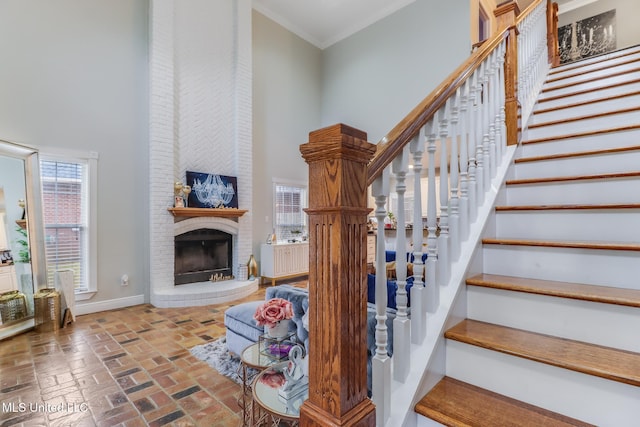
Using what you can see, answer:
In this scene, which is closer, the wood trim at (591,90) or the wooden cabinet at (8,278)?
the wood trim at (591,90)

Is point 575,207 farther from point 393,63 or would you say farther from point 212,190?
point 393,63

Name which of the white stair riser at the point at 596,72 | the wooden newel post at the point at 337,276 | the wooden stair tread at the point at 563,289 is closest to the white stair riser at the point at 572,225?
the wooden stair tread at the point at 563,289

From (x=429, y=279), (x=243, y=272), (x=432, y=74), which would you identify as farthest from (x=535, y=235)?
(x=432, y=74)

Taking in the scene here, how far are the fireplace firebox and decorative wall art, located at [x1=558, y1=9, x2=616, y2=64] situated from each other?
27.9 feet

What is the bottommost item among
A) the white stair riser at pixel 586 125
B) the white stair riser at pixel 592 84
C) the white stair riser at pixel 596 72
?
the white stair riser at pixel 586 125

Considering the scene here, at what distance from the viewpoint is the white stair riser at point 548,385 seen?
2.97 feet

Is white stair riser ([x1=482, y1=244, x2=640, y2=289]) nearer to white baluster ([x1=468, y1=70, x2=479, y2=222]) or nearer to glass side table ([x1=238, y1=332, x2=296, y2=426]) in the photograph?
white baluster ([x1=468, y1=70, x2=479, y2=222])

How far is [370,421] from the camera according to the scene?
34.0 inches

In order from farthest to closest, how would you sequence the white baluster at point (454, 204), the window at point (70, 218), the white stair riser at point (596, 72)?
the window at point (70, 218)
the white stair riser at point (596, 72)
the white baluster at point (454, 204)

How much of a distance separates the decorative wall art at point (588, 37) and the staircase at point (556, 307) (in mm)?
6388

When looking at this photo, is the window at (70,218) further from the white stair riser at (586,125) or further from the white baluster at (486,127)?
the white stair riser at (586,125)

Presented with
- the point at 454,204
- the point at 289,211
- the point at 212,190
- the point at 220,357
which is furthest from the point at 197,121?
the point at 454,204

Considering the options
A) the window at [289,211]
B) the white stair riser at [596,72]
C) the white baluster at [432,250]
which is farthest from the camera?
the window at [289,211]

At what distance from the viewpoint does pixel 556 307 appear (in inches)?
47.3
